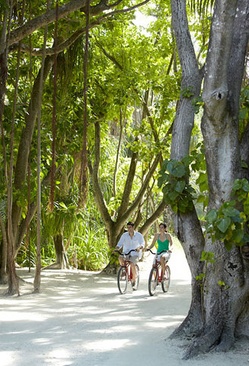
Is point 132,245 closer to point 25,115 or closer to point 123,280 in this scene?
point 123,280

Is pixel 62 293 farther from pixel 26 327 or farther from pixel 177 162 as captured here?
pixel 177 162

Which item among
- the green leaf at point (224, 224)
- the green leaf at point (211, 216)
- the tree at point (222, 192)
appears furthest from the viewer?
the tree at point (222, 192)

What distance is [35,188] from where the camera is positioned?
13500mm

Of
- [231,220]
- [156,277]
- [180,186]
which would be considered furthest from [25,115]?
[231,220]

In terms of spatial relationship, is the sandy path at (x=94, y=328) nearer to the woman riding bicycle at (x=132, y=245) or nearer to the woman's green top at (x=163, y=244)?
the woman riding bicycle at (x=132, y=245)

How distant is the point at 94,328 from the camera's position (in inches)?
358

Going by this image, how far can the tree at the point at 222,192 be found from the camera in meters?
7.34

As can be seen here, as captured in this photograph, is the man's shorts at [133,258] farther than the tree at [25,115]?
Yes

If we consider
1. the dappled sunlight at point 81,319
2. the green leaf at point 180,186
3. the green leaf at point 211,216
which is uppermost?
the green leaf at point 180,186

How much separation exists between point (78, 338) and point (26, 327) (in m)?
1.14

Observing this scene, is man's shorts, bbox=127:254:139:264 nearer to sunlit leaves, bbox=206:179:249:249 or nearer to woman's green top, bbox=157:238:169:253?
woman's green top, bbox=157:238:169:253

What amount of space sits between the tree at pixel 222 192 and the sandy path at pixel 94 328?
33cm

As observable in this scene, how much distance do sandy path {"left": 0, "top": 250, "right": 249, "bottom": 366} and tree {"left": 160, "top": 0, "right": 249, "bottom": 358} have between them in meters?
0.33

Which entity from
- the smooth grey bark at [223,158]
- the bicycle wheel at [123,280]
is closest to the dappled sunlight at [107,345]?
the smooth grey bark at [223,158]
